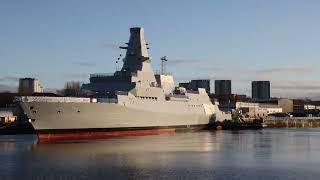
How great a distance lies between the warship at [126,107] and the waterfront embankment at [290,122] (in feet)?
125

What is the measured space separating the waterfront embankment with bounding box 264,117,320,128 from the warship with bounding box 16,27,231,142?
125ft

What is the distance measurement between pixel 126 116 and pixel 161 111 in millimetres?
10720

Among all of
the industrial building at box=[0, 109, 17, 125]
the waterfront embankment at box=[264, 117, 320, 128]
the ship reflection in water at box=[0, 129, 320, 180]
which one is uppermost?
the industrial building at box=[0, 109, 17, 125]

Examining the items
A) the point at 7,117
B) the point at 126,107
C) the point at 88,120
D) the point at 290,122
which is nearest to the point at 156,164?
the point at 88,120

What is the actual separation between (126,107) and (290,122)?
8325 centimetres

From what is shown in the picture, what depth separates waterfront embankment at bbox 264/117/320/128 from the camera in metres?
128

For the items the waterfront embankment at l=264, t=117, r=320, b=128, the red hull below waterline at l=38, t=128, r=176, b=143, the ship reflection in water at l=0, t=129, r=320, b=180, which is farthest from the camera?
the waterfront embankment at l=264, t=117, r=320, b=128

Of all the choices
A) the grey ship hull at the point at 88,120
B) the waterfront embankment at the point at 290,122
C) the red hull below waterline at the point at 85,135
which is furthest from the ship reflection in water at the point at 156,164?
the waterfront embankment at the point at 290,122

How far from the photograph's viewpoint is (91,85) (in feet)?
241

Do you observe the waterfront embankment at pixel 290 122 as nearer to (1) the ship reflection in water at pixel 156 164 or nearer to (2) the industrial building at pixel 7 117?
(2) the industrial building at pixel 7 117

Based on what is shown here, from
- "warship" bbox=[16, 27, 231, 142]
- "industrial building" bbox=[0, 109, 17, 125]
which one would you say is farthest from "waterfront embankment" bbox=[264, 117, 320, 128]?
"industrial building" bbox=[0, 109, 17, 125]

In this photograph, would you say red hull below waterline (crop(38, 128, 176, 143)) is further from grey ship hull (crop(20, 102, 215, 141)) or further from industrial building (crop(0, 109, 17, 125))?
industrial building (crop(0, 109, 17, 125))

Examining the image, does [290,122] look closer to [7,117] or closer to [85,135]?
[7,117]

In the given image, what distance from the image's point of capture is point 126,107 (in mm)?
64750
